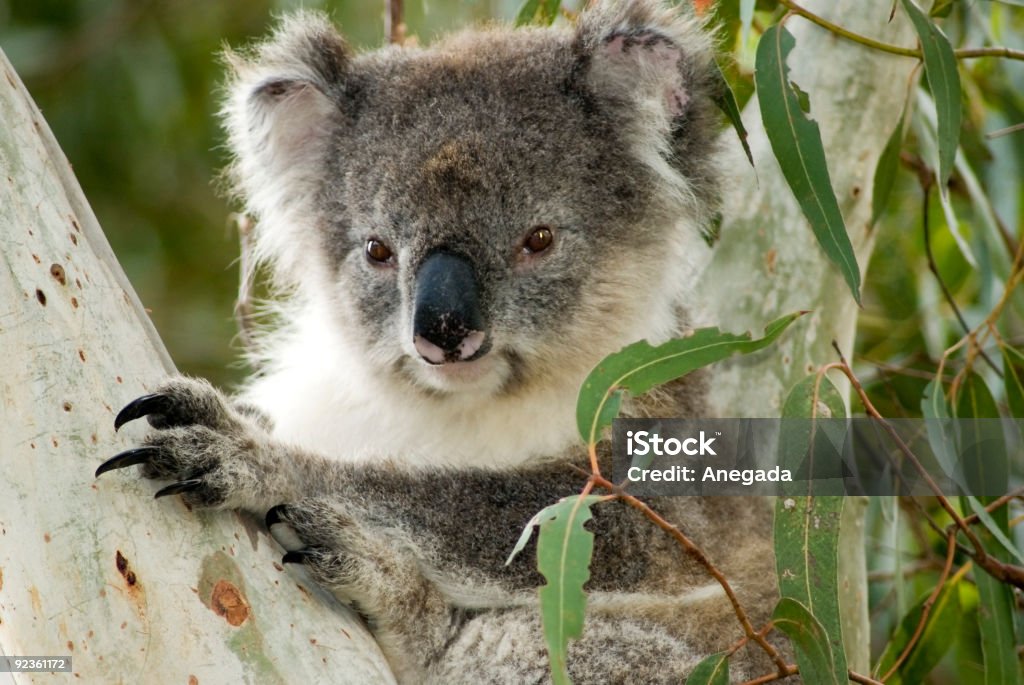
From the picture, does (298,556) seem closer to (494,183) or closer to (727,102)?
(494,183)

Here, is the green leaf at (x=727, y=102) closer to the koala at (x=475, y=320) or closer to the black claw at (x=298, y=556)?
the koala at (x=475, y=320)

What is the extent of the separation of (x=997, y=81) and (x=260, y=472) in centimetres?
282

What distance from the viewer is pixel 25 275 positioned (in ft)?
5.50

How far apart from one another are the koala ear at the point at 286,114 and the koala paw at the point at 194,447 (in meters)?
0.91

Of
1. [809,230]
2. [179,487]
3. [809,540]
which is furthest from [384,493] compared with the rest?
[809,230]

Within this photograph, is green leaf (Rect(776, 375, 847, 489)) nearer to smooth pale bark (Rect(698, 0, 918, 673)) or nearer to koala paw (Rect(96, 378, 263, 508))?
smooth pale bark (Rect(698, 0, 918, 673))

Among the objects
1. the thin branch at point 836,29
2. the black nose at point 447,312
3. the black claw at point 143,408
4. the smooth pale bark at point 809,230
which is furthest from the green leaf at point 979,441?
the black claw at point 143,408

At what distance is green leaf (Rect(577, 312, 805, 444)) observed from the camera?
6.08ft

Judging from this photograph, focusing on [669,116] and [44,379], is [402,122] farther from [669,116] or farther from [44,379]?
[44,379]

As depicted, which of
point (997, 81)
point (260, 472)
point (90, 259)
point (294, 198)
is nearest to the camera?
point (90, 259)

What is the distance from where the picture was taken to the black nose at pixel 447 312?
2.16 metres

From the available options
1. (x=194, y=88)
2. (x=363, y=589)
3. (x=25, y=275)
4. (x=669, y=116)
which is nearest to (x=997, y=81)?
(x=669, y=116)

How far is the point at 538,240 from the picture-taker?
7.77 ft

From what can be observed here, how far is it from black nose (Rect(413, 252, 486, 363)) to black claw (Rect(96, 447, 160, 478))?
1.97 ft
